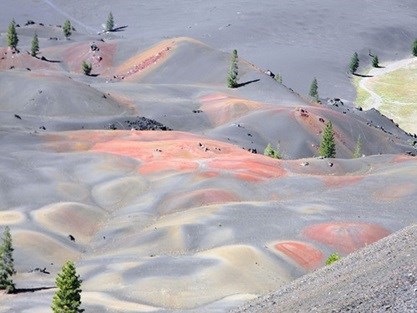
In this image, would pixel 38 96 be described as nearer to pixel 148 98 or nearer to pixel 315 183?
pixel 148 98

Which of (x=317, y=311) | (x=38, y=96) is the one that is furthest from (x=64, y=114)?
(x=317, y=311)

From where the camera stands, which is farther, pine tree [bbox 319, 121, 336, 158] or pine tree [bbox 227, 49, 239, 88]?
pine tree [bbox 227, 49, 239, 88]

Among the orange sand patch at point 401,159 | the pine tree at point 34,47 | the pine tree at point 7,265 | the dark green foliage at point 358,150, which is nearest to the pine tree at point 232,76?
the dark green foliage at point 358,150

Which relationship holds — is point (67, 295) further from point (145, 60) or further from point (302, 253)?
point (145, 60)

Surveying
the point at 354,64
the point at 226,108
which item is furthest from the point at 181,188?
the point at 354,64

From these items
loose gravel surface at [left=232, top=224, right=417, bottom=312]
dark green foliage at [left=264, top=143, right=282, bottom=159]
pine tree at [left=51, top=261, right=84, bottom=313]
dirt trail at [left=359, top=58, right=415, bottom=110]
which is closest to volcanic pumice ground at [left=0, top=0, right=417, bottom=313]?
pine tree at [left=51, top=261, right=84, bottom=313]

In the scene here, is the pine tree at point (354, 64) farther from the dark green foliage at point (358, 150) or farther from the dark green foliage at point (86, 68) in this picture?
the dark green foliage at point (358, 150)

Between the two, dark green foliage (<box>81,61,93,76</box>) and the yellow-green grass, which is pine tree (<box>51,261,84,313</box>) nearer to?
dark green foliage (<box>81,61,93,76</box>)
